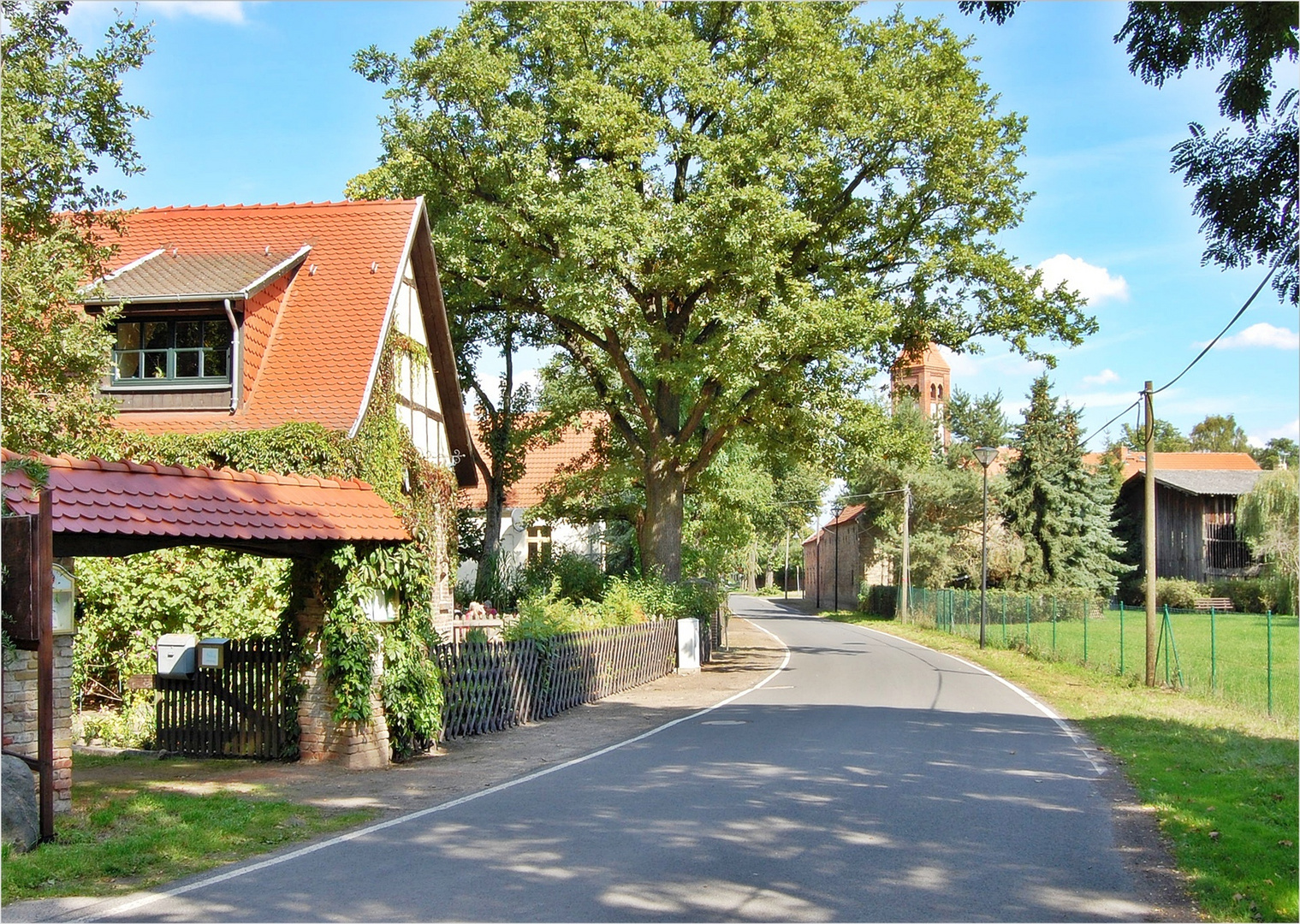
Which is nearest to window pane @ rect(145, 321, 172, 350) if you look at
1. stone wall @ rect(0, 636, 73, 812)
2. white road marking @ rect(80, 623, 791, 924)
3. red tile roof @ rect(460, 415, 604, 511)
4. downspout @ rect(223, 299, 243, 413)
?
downspout @ rect(223, 299, 243, 413)

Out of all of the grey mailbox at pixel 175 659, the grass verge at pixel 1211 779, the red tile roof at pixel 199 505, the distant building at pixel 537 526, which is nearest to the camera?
the grass verge at pixel 1211 779

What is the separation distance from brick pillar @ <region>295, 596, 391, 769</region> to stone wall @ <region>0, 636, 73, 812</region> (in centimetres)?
378

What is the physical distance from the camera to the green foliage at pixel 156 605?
15.9 meters

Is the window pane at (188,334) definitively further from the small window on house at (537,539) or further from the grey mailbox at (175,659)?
the small window on house at (537,539)

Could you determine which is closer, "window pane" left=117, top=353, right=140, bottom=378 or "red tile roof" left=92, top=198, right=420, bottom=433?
"red tile roof" left=92, top=198, right=420, bottom=433

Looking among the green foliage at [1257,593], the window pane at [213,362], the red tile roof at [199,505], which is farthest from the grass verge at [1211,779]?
the green foliage at [1257,593]

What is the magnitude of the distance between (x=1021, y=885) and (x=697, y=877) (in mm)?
2077

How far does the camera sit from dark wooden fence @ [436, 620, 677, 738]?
14820 mm

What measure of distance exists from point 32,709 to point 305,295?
38.9ft

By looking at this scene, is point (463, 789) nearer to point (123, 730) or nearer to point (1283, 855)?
point (123, 730)

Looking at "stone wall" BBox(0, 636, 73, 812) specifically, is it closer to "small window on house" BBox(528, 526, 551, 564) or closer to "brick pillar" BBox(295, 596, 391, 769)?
"brick pillar" BBox(295, 596, 391, 769)

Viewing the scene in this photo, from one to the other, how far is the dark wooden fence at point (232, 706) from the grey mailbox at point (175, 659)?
0.11 m

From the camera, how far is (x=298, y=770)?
38.9 feet

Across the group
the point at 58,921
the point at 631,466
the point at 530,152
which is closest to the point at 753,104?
the point at 530,152
